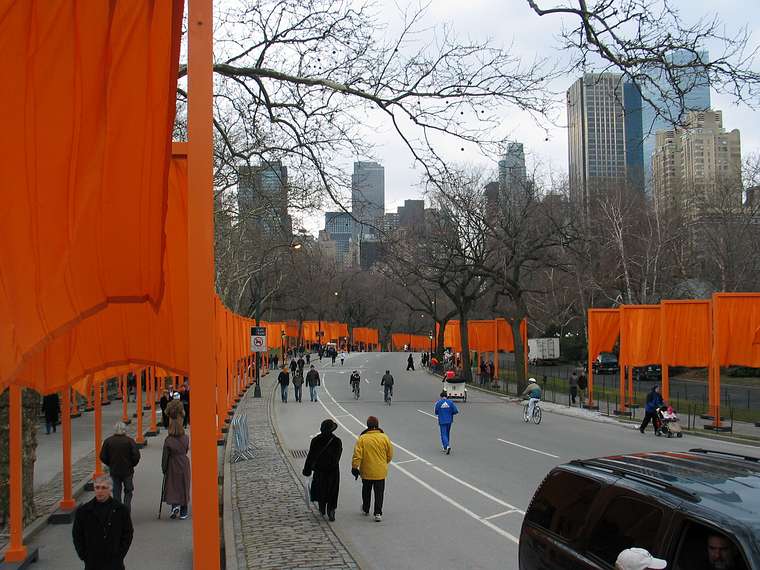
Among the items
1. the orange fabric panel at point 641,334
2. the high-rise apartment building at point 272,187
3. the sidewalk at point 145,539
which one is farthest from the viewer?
the orange fabric panel at point 641,334

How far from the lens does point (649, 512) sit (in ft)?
16.0

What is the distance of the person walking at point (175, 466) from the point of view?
1138cm

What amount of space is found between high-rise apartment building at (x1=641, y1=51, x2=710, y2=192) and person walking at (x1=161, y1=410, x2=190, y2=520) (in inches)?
320

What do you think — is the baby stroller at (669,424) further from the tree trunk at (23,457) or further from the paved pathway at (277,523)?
the tree trunk at (23,457)

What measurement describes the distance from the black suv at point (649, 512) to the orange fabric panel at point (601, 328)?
85.6 feet

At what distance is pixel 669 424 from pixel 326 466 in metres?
15.6

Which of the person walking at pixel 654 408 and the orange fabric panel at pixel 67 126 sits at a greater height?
the orange fabric panel at pixel 67 126

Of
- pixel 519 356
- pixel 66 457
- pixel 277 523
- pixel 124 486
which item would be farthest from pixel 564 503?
pixel 519 356

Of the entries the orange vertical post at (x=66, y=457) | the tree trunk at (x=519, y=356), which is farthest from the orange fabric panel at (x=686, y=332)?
the orange vertical post at (x=66, y=457)

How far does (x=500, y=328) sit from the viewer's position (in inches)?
1933

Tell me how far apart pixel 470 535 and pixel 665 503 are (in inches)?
244

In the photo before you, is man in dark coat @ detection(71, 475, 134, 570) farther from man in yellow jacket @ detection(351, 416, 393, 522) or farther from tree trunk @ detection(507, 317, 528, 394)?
tree trunk @ detection(507, 317, 528, 394)

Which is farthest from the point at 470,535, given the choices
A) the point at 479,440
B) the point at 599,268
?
the point at 599,268

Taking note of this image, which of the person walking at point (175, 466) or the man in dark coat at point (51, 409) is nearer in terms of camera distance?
the person walking at point (175, 466)
